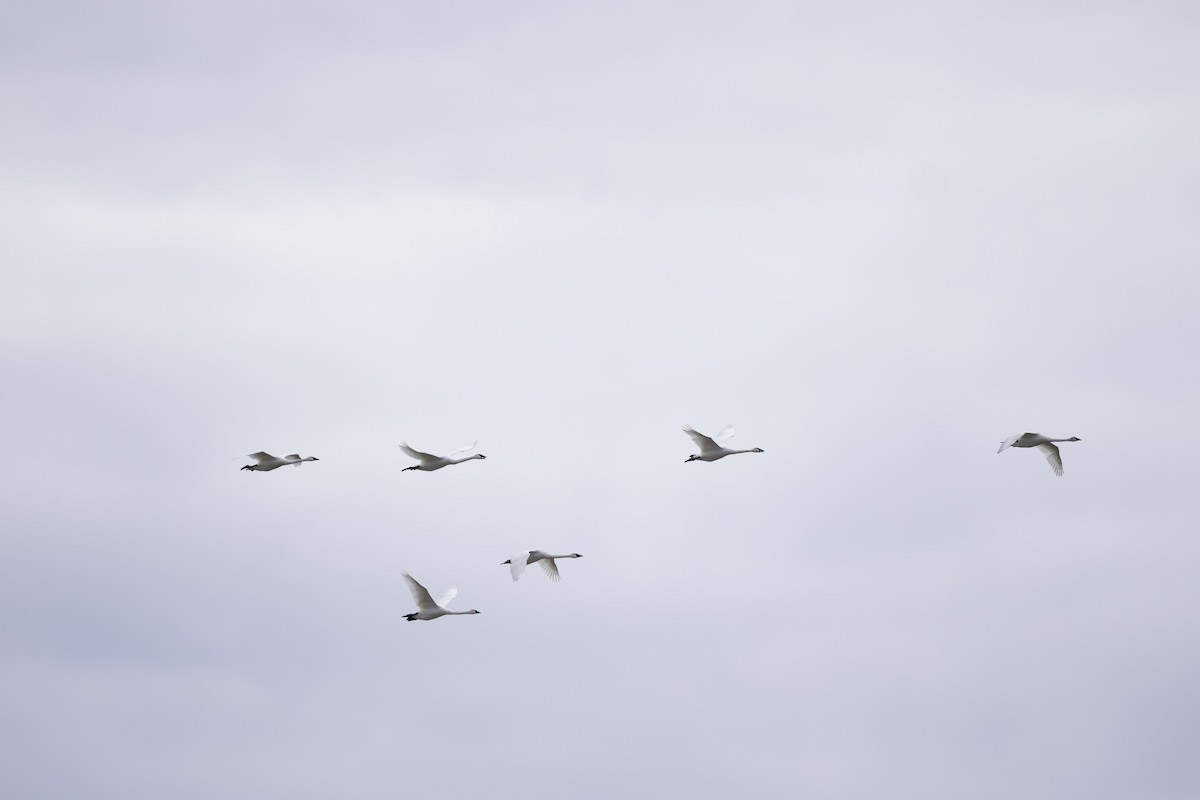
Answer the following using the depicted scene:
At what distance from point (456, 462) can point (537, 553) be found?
756 centimetres

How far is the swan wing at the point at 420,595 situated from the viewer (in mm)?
84694

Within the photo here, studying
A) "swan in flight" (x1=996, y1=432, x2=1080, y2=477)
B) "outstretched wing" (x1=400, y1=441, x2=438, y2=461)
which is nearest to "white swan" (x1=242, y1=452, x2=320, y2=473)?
"outstretched wing" (x1=400, y1=441, x2=438, y2=461)

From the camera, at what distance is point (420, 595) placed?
8588cm

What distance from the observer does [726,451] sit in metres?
95.1

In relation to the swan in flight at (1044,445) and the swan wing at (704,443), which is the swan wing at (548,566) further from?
the swan in flight at (1044,445)

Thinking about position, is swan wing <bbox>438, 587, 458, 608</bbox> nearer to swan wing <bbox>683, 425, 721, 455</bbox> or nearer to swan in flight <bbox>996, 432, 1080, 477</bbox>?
swan wing <bbox>683, 425, 721, 455</bbox>

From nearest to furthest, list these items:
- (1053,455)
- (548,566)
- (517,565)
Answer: (517,565) < (548,566) < (1053,455)

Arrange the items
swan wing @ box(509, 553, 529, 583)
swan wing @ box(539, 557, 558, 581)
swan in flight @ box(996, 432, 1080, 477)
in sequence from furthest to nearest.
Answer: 1. swan in flight @ box(996, 432, 1080, 477)
2. swan wing @ box(539, 557, 558, 581)
3. swan wing @ box(509, 553, 529, 583)

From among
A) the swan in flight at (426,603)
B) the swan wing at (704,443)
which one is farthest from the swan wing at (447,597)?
the swan wing at (704,443)

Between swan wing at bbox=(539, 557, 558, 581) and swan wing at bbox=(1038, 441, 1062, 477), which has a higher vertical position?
swan wing at bbox=(1038, 441, 1062, 477)

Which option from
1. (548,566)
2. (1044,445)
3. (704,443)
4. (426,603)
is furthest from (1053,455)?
(426,603)

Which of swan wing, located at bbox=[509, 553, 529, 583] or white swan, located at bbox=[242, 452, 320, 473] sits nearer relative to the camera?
swan wing, located at bbox=[509, 553, 529, 583]

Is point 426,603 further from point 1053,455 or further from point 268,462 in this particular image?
point 1053,455

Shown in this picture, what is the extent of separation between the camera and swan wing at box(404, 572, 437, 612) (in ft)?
278
